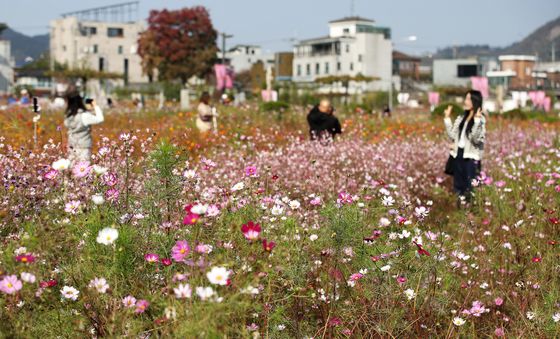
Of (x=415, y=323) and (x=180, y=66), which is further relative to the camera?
(x=180, y=66)

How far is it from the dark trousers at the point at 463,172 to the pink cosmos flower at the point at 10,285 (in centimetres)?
766

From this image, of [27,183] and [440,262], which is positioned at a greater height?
[27,183]

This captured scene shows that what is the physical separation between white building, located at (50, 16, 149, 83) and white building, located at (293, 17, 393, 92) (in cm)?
2100

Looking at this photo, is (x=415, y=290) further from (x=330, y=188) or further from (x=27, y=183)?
(x=330, y=188)

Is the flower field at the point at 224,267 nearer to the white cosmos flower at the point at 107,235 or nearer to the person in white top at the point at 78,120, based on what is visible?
the white cosmos flower at the point at 107,235

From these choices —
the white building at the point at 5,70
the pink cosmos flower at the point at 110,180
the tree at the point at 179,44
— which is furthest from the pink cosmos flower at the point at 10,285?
the white building at the point at 5,70

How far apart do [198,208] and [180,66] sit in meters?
65.8

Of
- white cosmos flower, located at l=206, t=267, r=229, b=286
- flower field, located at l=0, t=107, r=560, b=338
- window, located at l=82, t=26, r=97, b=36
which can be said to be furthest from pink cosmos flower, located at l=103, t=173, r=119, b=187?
window, located at l=82, t=26, r=97, b=36

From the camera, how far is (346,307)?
4363 mm

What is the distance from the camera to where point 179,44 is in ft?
219

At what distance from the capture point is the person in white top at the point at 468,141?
31.6ft

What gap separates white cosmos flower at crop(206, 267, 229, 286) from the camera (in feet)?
8.94

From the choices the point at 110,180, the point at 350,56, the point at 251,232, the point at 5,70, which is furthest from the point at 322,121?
the point at 350,56

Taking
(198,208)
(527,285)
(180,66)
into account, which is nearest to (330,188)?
(527,285)
